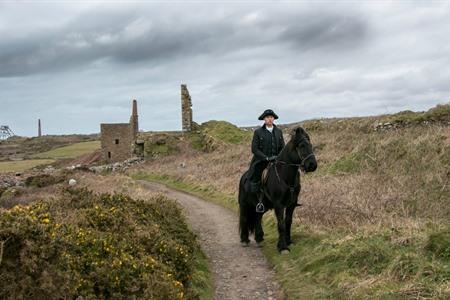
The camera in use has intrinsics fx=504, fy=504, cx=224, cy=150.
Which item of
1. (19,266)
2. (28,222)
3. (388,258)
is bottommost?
(388,258)

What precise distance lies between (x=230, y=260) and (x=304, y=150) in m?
3.44

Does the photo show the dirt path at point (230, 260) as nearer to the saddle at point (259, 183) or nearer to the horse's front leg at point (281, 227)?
the horse's front leg at point (281, 227)

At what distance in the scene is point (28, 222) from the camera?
6250 mm

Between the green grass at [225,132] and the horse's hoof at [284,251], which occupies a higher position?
the green grass at [225,132]

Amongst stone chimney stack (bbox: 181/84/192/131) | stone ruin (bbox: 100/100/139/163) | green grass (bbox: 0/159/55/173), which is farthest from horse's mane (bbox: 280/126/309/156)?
green grass (bbox: 0/159/55/173)

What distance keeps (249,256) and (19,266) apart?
7709mm

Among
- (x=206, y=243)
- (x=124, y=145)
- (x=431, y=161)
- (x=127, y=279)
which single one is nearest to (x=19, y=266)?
(x=127, y=279)

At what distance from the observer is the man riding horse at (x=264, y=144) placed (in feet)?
42.8

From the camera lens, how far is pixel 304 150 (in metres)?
11.6

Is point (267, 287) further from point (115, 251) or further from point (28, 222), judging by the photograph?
point (28, 222)

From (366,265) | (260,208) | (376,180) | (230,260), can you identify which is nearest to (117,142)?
(376,180)

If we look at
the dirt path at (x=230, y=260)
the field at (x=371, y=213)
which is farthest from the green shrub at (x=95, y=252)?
the field at (x=371, y=213)

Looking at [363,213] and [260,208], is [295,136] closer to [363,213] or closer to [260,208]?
[260,208]

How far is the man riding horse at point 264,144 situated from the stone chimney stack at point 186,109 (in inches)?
1478
